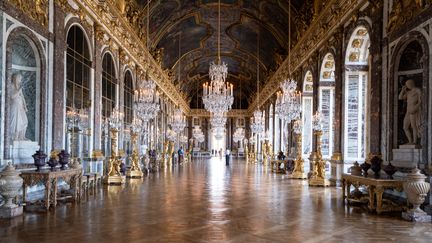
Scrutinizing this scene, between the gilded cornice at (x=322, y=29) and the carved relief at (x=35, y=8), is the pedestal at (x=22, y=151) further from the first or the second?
the gilded cornice at (x=322, y=29)

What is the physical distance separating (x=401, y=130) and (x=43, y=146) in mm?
8255

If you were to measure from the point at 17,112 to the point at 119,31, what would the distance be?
28.5 ft

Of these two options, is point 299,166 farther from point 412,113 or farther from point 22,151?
point 22,151

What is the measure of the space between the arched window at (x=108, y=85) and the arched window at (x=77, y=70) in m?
1.75

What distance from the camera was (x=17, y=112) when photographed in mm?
8477

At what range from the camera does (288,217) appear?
7.05m

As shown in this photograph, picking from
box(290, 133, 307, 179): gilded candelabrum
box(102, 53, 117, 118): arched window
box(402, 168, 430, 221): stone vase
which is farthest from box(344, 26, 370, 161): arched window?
box(102, 53, 117, 118): arched window

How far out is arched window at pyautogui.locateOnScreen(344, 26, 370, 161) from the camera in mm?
12906

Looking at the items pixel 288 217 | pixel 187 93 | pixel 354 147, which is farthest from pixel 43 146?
pixel 187 93

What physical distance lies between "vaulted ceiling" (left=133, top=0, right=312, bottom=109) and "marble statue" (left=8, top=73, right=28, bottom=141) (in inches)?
474

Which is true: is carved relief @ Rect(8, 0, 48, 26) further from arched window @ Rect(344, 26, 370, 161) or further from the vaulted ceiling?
the vaulted ceiling

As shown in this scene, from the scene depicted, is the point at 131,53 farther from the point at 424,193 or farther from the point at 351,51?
the point at 424,193

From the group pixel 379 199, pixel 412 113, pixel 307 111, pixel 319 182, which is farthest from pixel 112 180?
pixel 307 111

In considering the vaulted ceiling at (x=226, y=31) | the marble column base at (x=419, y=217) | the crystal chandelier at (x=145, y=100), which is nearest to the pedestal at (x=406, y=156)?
the marble column base at (x=419, y=217)
